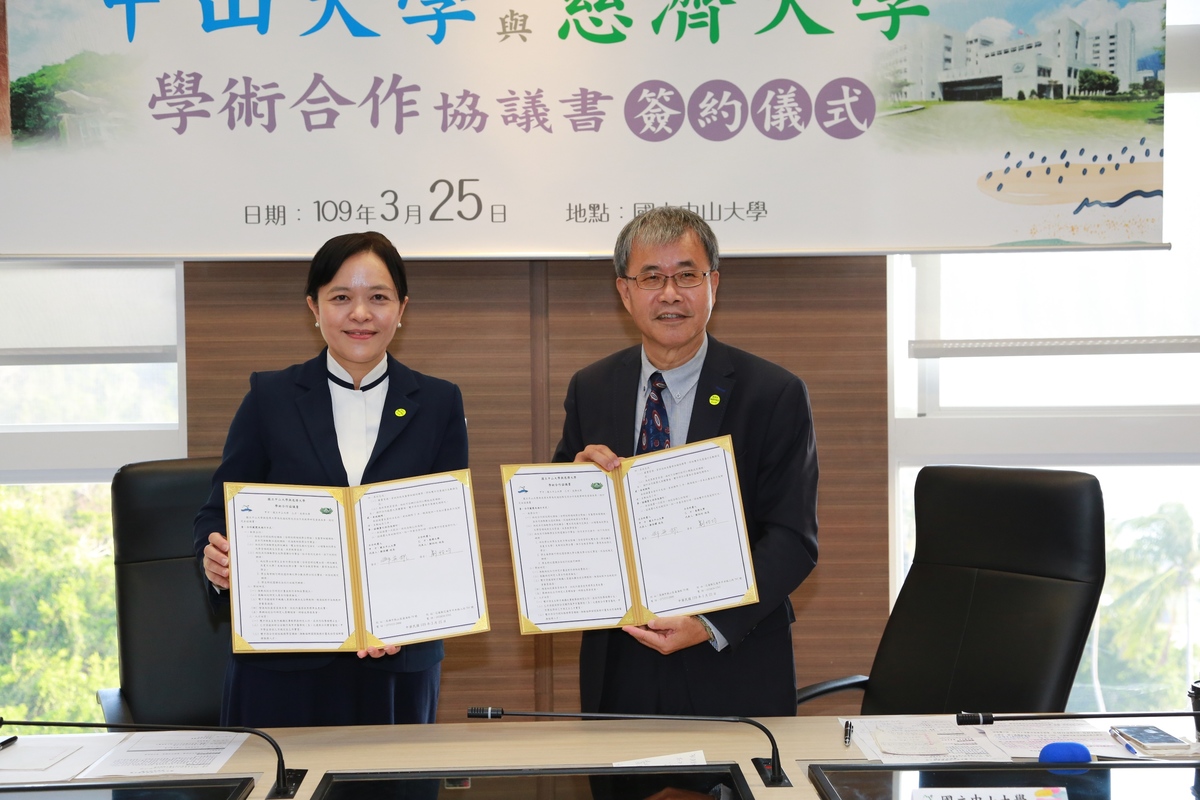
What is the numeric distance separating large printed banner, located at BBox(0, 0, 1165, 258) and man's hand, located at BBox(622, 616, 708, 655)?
1362 millimetres

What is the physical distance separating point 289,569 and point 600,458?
609 millimetres

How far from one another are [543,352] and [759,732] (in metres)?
1.58

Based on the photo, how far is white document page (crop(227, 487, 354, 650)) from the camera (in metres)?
1.66

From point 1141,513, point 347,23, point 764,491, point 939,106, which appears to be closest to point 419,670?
point 764,491

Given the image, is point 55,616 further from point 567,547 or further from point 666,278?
point 666,278

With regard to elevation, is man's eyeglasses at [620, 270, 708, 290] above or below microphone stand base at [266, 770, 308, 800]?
above

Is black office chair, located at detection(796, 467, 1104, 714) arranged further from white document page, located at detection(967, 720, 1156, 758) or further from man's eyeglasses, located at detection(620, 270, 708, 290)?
man's eyeglasses, located at detection(620, 270, 708, 290)

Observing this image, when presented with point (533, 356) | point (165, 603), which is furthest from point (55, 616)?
point (533, 356)

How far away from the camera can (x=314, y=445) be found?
1.92m

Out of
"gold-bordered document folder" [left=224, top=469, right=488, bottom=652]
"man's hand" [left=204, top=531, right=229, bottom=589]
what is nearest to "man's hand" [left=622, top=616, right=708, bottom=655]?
"gold-bordered document folder" [left=224, top=469, right=488, bottom=652]

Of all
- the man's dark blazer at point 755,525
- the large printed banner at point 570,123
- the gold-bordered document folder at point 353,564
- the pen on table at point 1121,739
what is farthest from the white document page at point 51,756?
the pen on table at point 1121,739

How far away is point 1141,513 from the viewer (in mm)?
3223

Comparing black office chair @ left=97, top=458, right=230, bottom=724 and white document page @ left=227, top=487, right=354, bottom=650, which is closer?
white document page @ left=227, top=487, right=354, bottom=650

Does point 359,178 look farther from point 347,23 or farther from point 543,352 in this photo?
point 543,352
